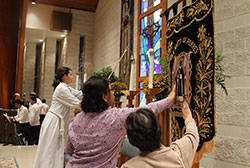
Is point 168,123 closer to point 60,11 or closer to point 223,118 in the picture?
point 223,118

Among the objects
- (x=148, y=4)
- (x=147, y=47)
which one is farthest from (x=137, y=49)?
(x=148, y=4)

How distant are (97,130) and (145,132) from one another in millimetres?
514

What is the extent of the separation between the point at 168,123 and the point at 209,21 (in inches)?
40.5

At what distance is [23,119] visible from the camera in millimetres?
7293

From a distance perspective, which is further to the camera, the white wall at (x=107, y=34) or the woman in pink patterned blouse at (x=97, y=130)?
the white wall at (x=107, y=34)

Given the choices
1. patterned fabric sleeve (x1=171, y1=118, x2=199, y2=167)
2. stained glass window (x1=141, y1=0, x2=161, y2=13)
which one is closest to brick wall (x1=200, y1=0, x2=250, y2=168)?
patterned fabric sleeve (x1=171, y1=118, x2=199, y2=167)

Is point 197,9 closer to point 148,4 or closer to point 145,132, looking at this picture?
point 145,132

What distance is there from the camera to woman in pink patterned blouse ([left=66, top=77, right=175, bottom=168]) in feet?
5.08

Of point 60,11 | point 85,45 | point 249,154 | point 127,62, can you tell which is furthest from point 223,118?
point 60,11

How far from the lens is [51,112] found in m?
3.28

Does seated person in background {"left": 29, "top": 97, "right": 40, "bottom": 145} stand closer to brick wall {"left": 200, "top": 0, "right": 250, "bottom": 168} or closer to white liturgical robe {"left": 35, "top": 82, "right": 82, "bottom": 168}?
white liturgical robe {"left": 35, "top": 82, "right": 82, "bottom": 168}

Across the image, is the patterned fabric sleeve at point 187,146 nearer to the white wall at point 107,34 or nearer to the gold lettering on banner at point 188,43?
the gold lettering on banner at point 188,43

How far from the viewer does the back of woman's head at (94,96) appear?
161cm

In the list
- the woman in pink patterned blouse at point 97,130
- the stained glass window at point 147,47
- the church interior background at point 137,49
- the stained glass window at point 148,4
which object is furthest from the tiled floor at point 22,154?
the stained glass window at point 148,4
